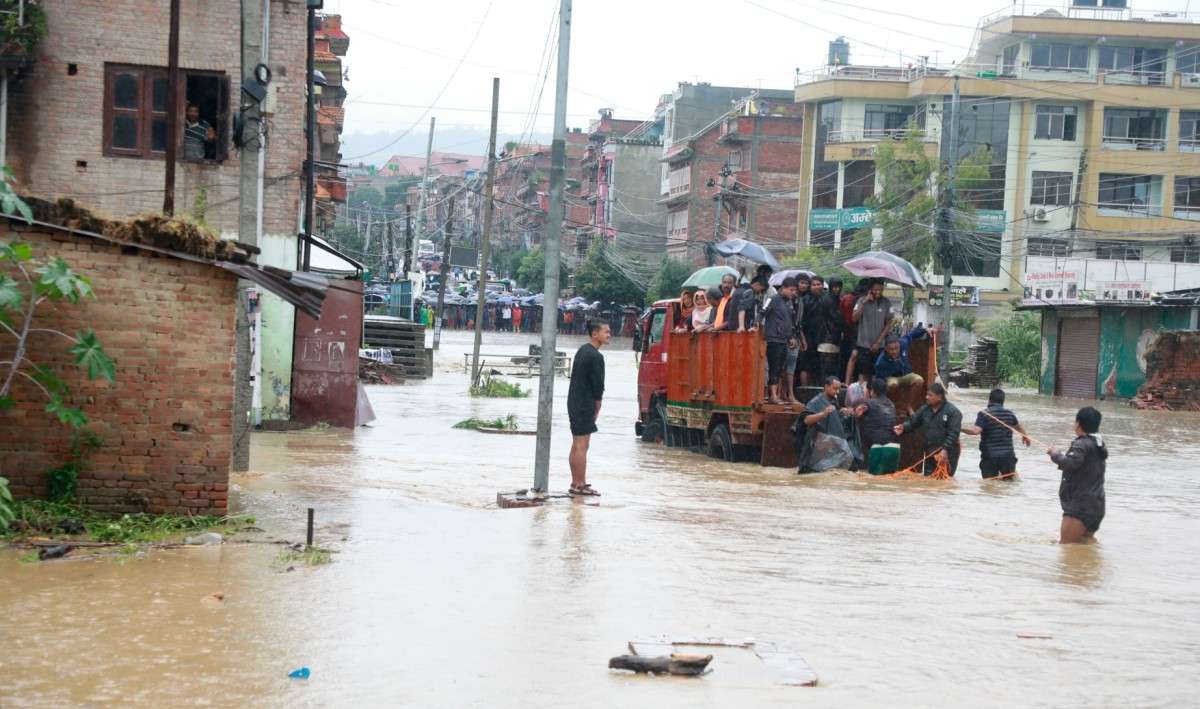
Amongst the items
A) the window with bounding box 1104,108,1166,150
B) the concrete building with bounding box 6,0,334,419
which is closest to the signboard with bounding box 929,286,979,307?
the window with bounding box 1104,108,1166,150

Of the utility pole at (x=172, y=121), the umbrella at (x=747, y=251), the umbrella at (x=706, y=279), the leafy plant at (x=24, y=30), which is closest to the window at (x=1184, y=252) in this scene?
the umbrella at (x=747, y=251)

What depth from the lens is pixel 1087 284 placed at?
3912 centimetres

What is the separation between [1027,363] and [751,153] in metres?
29.5

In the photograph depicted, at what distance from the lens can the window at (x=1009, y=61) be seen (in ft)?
197

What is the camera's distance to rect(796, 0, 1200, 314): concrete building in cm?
5841

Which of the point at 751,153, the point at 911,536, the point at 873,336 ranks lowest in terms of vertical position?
the point at 911,536

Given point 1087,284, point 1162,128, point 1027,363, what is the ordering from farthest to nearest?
point 1162,128, point 1027,363, point 1087,284

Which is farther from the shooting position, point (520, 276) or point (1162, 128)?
point (520, 276)

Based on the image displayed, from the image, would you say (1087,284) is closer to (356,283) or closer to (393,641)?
(356,283)

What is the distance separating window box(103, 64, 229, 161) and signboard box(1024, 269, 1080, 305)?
27389 mm

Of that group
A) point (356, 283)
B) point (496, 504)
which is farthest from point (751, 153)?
point (496, 504)

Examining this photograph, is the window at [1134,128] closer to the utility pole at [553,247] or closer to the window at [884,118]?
the window at [884,118]

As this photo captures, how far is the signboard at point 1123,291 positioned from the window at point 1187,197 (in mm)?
23473

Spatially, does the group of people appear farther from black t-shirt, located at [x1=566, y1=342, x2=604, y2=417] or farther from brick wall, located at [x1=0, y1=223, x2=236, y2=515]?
brick wall, located at [x1=0, y1=223, x2=236, y2=515]
